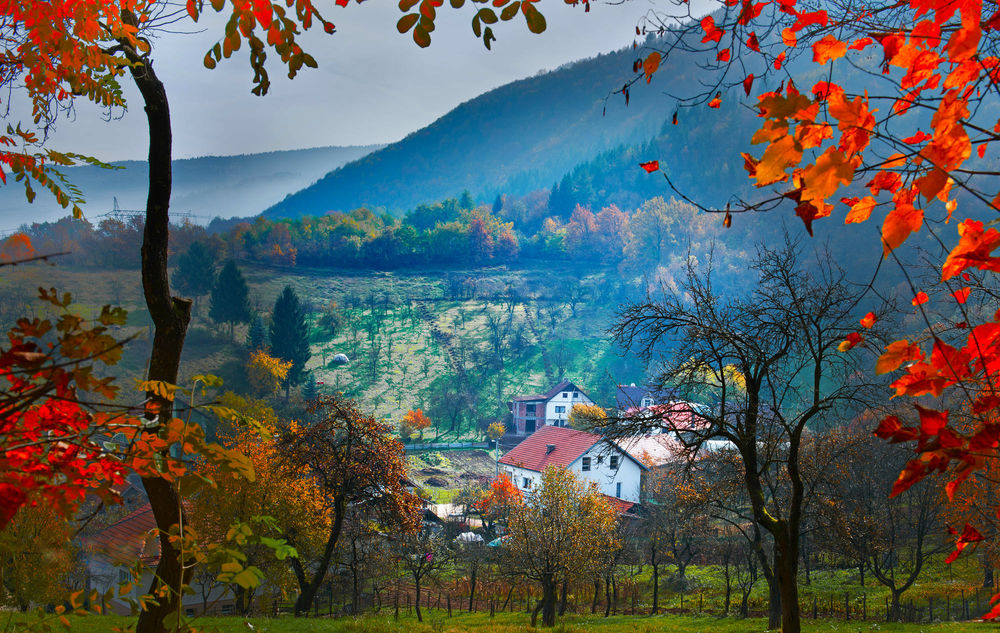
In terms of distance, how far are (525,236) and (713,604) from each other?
9513cm

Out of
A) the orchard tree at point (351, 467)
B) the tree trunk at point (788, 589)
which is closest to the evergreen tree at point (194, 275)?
the orchard tree at point (351, 467)

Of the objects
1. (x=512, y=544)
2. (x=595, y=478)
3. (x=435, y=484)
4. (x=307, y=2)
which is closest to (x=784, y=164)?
(x=307, y=2)

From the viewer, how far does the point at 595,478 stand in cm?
3641

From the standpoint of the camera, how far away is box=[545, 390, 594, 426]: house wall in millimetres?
56531

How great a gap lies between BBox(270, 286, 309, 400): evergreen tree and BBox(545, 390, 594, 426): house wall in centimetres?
2320

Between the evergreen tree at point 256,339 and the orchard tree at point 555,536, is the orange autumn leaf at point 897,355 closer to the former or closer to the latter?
the orchard tree at point 555,536

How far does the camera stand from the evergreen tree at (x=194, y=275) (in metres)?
70.1

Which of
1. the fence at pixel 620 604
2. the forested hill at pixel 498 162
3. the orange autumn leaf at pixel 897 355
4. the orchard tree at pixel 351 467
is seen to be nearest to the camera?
the orange autumn leaf at pixel 897 355

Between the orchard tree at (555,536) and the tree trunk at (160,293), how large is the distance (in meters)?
16.8

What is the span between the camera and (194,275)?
2795 inches

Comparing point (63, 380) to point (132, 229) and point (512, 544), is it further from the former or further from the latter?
point (132, 229)

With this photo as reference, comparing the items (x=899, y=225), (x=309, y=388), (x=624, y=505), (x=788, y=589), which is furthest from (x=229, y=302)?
(x=899, y=225)

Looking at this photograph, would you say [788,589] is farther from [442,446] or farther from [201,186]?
[201,186]

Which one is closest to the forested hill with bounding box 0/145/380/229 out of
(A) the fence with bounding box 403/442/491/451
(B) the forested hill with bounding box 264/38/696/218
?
(B) the forested hill with bounding box 264/38/696/218
